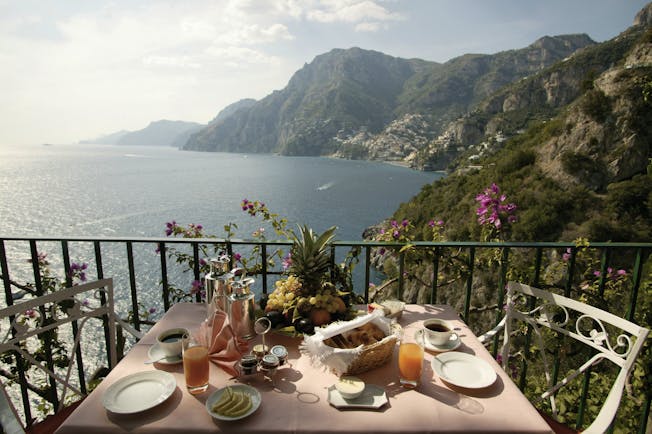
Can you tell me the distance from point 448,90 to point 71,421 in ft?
502

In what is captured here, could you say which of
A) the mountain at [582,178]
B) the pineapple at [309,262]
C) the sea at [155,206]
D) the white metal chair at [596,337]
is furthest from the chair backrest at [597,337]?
the mountain at [582,178]

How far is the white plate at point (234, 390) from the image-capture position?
47.4 inches

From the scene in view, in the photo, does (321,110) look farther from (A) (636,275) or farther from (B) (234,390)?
(B) (234,390)

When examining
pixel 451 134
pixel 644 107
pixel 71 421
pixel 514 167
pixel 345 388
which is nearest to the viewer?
pixel 71 421

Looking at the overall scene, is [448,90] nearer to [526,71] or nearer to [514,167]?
[526,71]

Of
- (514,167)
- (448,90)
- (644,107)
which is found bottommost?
(514,167)

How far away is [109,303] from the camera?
86.5 inches

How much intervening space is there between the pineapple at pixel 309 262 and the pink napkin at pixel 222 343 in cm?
49

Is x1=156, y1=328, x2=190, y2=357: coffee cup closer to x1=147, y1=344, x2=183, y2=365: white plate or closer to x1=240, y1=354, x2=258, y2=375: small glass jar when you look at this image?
x1=147, y1=344, x2=183, y2=365: white plate

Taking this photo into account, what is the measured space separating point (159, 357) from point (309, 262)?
0.86 meters

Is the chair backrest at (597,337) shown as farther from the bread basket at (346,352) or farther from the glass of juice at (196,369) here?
the glass of juice at (196,369)

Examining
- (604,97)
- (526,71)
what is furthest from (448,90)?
(604,97)

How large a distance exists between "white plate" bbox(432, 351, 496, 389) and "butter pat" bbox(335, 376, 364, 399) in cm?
38

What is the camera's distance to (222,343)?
5.27 ft
